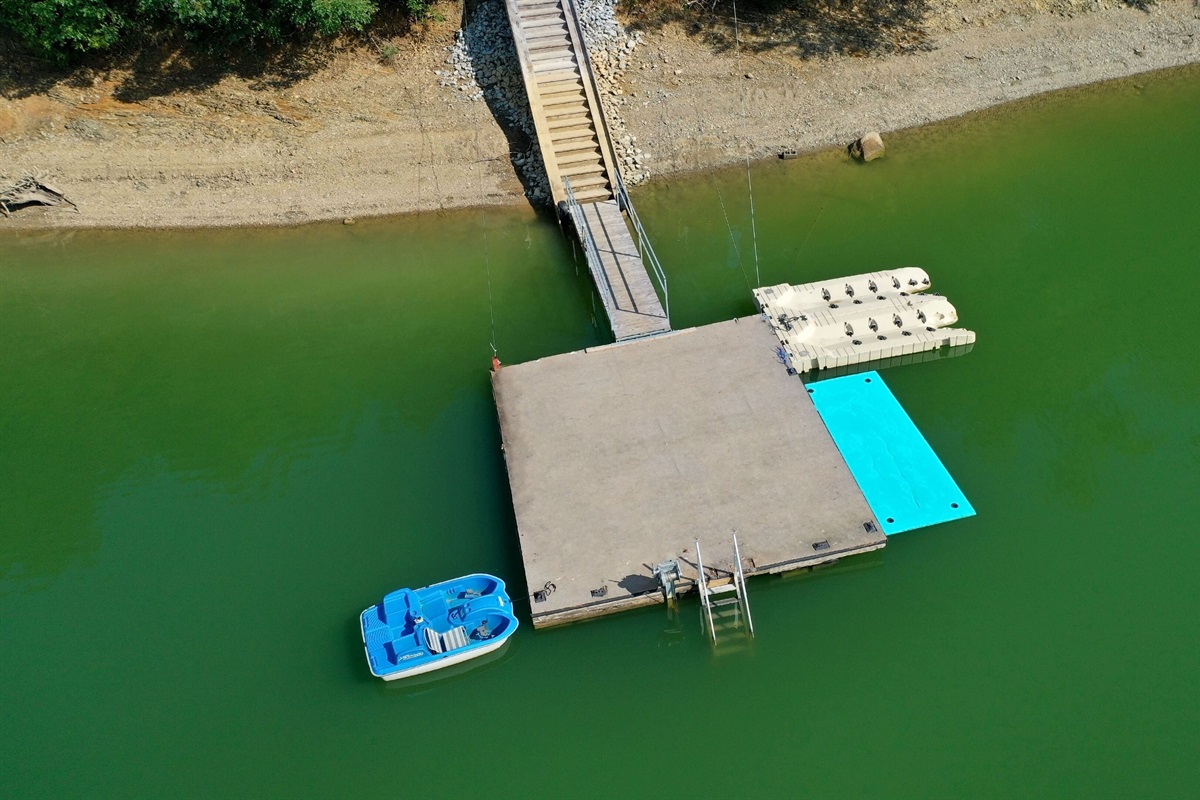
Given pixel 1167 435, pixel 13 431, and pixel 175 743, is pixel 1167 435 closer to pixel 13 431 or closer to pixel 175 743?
pixel 175 743

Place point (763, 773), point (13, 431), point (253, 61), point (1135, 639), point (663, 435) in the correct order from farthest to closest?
point (253, 61) → point (13, 431) → point (663, 435) → point (1135, 639) → point (763, 773)

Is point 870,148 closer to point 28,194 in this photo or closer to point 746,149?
point 746,149

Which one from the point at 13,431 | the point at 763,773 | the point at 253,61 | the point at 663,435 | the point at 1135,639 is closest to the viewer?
the point at 763,773

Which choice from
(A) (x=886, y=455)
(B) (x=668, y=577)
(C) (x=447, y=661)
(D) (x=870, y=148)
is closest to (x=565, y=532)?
(B) (x=668, y=577)

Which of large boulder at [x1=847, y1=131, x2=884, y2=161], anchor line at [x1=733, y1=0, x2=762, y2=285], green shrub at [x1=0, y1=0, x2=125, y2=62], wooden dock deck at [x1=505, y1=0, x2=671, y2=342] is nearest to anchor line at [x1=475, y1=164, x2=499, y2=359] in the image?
wooden dock deck at [x1=505, y1=0, x2=671, y2=342]

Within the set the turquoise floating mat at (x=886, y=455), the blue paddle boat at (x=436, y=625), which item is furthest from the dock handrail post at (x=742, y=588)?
the blue paddle boat at (x=436, y=625)

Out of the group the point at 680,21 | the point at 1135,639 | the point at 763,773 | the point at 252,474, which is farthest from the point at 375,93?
the point at 1135,639

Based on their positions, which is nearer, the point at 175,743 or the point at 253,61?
the point at 175,743
